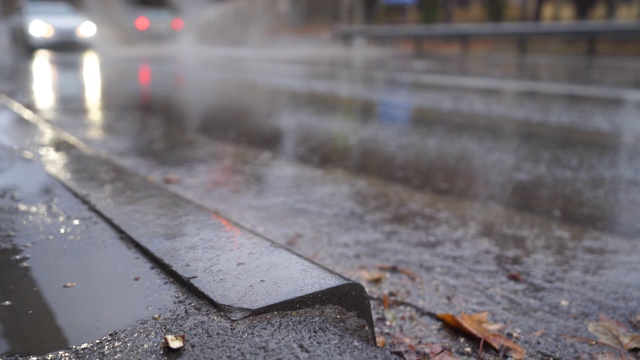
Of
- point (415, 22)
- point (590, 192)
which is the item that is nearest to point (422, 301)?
point (590, 192)

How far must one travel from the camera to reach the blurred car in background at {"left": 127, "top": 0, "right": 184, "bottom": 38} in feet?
67.9

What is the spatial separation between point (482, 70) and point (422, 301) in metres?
12.1

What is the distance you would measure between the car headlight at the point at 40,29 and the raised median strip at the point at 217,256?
14716 mm

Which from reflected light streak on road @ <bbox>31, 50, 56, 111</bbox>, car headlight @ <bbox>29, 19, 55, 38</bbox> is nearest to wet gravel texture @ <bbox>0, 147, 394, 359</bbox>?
reflected light streak on road @ <bbox>31, 50, 56, 111</bbox>

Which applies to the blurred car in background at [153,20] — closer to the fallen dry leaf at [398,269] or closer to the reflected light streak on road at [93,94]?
the reflected light streak on road at [93,94]

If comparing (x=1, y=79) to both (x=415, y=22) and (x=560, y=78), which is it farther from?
(x=415, y=22)

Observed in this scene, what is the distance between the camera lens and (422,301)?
2.44m

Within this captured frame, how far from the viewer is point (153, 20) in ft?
68.3

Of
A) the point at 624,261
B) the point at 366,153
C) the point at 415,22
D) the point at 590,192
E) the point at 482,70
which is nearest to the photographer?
the point at 624,261

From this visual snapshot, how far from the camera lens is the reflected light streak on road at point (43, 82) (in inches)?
284

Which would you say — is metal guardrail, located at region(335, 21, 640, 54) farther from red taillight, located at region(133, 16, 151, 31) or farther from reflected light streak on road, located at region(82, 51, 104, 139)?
reflected light streak on road, located at region(82, 51, 104, 139)

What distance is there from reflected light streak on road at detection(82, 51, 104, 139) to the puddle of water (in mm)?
3157

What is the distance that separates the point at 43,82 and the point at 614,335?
9263mm

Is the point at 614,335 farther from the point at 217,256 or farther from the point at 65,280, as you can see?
the point at 65,280
